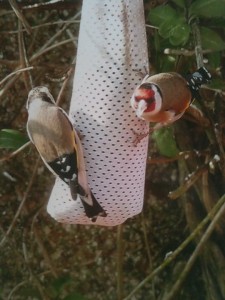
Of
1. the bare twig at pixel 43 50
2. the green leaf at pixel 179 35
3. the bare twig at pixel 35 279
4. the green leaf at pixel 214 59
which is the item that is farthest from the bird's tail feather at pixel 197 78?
the bare twig at pixel 35 279

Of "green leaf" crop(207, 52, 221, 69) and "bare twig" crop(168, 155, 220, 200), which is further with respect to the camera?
"bare twig" crop(168, 155, 220, 200)

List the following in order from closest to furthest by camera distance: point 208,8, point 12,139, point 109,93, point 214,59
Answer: point 109,93, point 208,8, point 214,59, point 12,139

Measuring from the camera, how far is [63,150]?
1.48 meters

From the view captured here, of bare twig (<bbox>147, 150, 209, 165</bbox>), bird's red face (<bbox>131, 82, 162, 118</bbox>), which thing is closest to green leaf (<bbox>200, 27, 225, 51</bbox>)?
bird's red face (<bbox>131, 82, 162, 118</bbox>)

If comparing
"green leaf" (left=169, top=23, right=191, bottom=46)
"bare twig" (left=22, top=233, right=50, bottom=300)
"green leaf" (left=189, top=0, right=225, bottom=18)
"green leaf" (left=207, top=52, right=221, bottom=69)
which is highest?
"green leaf" (left=189, top=0, right=225, bottom=18)

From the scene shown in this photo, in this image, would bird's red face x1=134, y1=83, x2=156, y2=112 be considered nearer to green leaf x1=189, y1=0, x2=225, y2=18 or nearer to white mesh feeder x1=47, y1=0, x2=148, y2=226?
white mesh feeder x1=47, y1=0, x2=148, y2=226

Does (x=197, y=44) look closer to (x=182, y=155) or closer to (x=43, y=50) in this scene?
(x=182, y=155)

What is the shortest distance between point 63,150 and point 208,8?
47 centimetres

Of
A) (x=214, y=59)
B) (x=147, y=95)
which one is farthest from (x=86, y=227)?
(x=147, y=95)

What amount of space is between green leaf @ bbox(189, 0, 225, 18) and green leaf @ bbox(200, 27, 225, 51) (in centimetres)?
4

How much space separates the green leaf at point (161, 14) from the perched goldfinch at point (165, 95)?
0.19m

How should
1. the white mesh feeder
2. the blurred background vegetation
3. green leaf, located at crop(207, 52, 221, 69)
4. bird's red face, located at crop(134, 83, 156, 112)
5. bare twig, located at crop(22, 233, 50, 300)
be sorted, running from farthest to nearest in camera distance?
bare twig, located at crop(22, 233, 50, 300) < the blurred background vegetation < green leaf, located at crop(207, 52, 221, 69) < the white mesh feeder < bird's red face, located at crop(134, 83, 156, 112)

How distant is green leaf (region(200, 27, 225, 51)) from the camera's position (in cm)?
170

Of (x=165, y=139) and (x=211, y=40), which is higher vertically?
(x=211, y=40)
